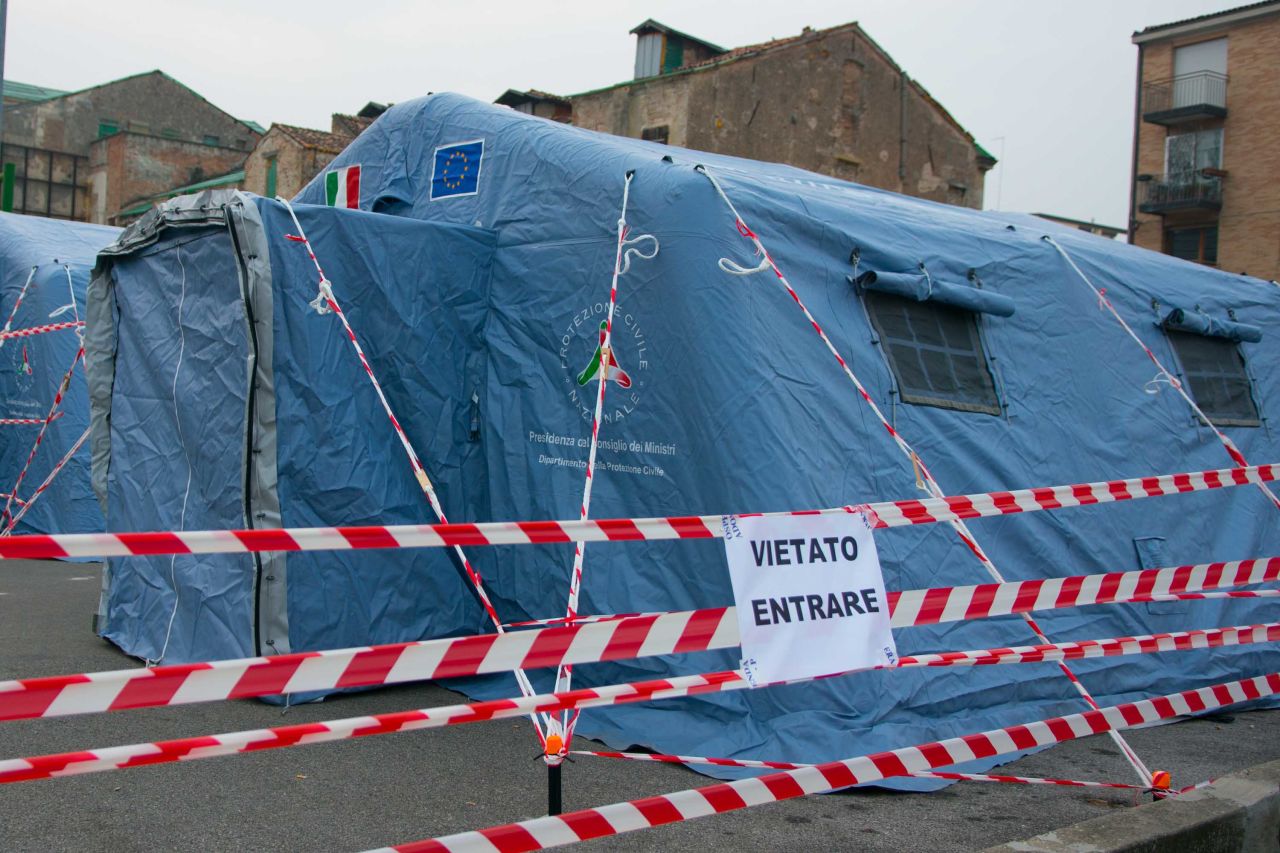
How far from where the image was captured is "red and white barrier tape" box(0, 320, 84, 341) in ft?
37.5

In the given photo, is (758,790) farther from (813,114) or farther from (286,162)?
(286,162)

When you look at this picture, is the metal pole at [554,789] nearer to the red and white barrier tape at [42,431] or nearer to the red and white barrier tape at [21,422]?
the red and white barrier tape at [42,431]

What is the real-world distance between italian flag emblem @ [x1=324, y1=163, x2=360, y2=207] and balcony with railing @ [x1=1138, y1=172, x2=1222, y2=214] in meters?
31.8

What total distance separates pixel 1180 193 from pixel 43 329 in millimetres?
31930

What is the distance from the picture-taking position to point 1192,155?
3538 cm

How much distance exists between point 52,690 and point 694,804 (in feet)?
5.42

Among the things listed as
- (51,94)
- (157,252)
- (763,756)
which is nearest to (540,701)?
(763,756)

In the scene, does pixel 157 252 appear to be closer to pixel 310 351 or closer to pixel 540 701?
pixel 310 351

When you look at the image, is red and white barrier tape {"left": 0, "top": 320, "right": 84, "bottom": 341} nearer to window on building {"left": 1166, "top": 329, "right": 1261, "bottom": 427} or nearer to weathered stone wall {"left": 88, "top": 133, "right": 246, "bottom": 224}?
window on building {"left": 1166, "top": 329, "right": 1261, "bottom": 427}

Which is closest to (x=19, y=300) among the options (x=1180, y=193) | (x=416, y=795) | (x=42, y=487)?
(x=42, y=487)

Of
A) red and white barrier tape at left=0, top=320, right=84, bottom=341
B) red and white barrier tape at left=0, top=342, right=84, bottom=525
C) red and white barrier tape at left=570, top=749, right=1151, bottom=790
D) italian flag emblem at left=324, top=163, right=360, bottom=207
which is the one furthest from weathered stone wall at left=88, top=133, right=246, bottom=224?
red and white barrier tape at left=570, top=749, right=1151, bottom=790

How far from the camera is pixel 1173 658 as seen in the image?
6887 mm

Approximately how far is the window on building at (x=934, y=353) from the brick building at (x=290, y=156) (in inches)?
1017

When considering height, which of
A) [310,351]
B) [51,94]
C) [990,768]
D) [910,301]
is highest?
[51,94]
